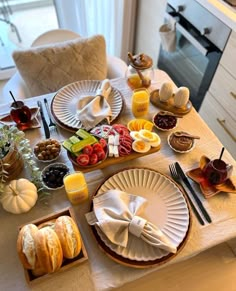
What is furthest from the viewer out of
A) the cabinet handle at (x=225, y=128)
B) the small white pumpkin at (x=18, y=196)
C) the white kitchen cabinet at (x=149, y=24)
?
the white kitchen cabinet at (x=149, y=24)

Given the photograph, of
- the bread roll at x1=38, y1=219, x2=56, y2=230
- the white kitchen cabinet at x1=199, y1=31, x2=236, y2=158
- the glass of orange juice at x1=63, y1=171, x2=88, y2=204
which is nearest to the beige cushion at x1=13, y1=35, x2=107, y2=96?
the white kitchen cabinet at x1=199, y1=31, x2=236, y2=158

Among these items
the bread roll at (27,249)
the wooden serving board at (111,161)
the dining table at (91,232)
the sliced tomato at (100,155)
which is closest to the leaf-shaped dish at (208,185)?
the dining table at (91,232)

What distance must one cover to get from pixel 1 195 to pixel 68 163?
0.79ft

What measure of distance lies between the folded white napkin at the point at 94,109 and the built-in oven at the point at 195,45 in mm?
734

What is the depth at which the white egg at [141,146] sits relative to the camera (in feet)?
2.90

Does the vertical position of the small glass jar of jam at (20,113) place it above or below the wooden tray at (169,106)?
above

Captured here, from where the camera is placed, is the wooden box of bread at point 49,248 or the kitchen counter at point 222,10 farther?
the kitchen counter at point 222,10

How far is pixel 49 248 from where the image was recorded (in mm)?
654

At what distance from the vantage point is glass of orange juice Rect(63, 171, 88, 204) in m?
0.79

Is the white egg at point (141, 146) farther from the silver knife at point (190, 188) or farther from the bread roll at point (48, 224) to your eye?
the bread roll at point (48, 224)

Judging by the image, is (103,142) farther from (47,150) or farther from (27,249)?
(27,249)

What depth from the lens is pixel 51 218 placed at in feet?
2.48

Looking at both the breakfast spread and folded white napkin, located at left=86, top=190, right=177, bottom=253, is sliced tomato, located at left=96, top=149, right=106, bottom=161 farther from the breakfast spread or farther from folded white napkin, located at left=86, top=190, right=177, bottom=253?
the breakfast spread

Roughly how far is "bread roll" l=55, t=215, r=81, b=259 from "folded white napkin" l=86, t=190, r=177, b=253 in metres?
0.08
